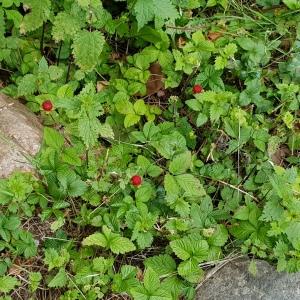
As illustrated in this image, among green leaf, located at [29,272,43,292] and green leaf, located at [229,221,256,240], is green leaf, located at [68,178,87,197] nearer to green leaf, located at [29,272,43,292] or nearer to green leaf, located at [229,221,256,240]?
green leaf, located at [29,272,43,292]

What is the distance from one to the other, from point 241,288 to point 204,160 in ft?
2.55

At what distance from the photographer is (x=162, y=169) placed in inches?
112

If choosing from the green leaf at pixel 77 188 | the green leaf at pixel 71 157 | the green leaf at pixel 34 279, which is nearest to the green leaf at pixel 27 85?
the green leaf at pixel 71 157

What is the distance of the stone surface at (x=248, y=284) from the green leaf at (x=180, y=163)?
559 mm

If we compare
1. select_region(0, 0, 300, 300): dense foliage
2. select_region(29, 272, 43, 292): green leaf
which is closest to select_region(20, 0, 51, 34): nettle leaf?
select_region(0, 0, 300, 300): dense foliage

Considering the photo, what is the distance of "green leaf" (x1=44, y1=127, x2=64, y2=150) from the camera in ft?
8.88

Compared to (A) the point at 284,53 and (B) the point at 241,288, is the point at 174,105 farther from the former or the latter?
(B) the point at 241,288

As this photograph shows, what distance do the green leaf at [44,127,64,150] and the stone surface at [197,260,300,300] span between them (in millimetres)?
1018

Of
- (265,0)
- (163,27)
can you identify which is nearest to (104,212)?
(163,27)

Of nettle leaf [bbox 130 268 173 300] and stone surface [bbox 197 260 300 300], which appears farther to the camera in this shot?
stone surface [bbox 197 260 300 300]

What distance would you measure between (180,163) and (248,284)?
2.25ft

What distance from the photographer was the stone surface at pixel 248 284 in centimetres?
259

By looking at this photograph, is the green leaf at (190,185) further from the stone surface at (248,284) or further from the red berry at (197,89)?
the red berry at (197,89)

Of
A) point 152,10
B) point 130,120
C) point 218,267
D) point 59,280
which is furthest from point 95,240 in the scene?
point 152,10
